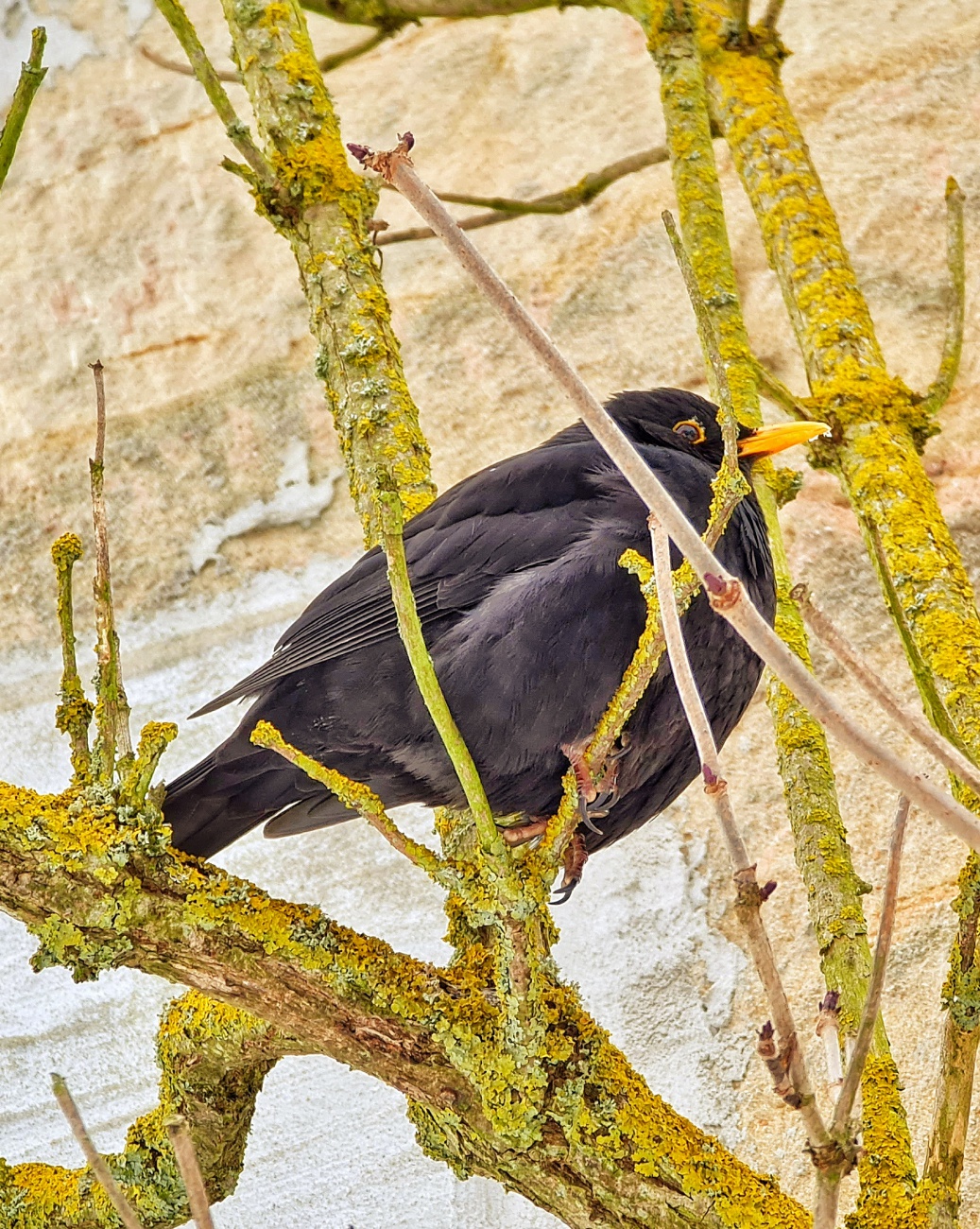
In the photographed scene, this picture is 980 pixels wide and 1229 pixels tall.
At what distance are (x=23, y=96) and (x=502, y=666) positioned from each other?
103 cm

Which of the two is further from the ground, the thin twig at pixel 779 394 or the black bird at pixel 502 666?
the thin twig at pixel 779 394

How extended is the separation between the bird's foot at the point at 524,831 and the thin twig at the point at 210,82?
1.21 metres

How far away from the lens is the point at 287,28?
2699 millimetres

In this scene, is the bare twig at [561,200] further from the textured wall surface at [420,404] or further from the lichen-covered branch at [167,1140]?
the lichen-covered branch at [167,1140]

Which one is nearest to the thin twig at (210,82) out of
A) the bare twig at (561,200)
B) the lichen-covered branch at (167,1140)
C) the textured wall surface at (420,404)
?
the bare twig at (561,200)

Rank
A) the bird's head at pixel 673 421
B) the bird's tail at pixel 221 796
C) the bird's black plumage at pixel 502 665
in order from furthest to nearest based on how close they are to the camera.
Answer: the bird's head at pixel 673 421
the bird's tail at pixel 221 796
the bird's black plumage at pixel 502 665

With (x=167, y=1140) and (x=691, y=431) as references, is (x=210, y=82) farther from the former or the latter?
(x=167, y=1140)

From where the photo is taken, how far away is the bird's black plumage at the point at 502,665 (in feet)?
6.94

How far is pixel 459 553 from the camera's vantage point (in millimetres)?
2320

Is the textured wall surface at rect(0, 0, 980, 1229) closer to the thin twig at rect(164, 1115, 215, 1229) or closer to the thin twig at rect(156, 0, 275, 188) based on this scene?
the thin twig at rect(156, 0, 275, 188)

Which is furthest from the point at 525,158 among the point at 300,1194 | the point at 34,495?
the point at 300,1194

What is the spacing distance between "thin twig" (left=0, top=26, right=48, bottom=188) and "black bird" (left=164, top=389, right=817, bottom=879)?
0.95 m

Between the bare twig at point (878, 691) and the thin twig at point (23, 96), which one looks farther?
the thin twig at point (23, 96)

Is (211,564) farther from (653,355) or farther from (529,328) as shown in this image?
(529,328)
